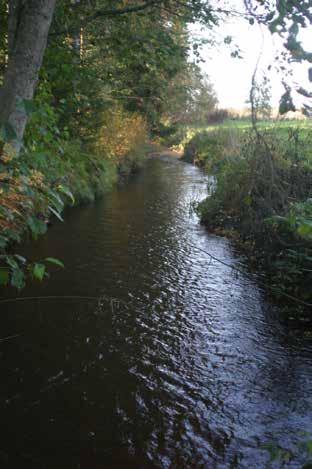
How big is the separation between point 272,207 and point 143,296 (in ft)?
8.53

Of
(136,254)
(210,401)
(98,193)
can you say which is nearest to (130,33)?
(136,254)

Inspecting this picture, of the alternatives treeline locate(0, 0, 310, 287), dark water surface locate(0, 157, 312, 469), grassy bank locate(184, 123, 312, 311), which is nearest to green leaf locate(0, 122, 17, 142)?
treeline locate(0, 0, 310, 287)

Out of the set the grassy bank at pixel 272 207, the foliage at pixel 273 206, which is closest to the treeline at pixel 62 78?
the foliage at pixel 273 206

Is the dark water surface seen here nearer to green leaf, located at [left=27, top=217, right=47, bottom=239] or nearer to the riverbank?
the riverbank

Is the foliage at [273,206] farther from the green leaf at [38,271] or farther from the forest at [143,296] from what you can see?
the green leaf at [38,271]

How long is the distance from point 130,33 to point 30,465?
266 inches

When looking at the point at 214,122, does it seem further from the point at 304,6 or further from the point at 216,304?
the point at 304,6

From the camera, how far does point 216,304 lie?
7.16 meters

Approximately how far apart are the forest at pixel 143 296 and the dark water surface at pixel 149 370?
0.02 m

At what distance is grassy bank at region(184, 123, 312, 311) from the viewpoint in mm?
6527

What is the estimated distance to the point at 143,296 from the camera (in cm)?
734

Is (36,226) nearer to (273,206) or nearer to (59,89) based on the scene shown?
(59,89)

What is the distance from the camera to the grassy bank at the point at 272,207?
653 centimetres

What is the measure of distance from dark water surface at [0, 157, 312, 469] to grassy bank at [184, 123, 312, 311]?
2.30 ft
